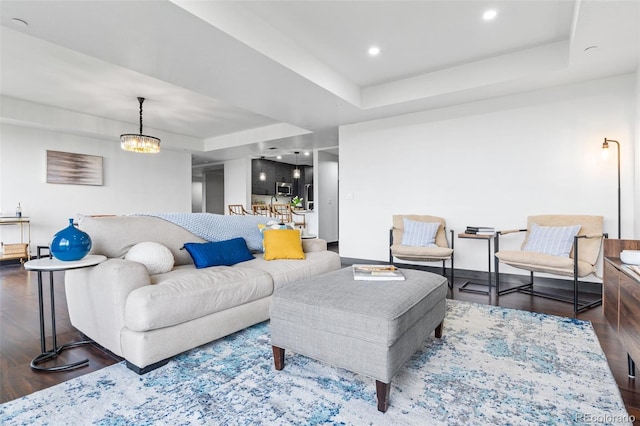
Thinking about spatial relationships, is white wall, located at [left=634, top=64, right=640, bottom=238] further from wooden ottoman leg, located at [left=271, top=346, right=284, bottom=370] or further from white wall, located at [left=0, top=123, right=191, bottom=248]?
white wall, located at [left=0, top=123, right=191, bottom=248]

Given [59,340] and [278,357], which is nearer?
[278,357]

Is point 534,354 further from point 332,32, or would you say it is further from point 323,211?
point 323,211

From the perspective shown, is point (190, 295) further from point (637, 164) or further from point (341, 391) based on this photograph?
point (637, 164)

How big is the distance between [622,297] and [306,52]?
10.9 ft

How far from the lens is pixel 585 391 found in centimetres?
162

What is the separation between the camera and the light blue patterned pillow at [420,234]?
4.14 meters

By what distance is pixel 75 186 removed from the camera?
618cm

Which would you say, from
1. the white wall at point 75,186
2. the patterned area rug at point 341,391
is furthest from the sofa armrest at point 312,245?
the white wall at point 75,186

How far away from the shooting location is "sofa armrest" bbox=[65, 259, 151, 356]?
188cm

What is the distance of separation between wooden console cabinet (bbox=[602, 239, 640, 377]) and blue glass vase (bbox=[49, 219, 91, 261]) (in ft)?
9.41

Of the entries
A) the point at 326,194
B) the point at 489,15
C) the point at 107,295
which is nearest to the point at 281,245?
the point at 107,295

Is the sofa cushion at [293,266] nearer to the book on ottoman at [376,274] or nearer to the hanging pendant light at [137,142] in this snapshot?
the book on ottoman at [376,274]

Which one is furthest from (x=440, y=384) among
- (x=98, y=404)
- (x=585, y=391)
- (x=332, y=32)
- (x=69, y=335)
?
(x=332, y=32)

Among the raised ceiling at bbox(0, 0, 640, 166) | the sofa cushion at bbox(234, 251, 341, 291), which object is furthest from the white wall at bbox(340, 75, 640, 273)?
the sofa cushion at bbox(234, 251, 341, 291)
